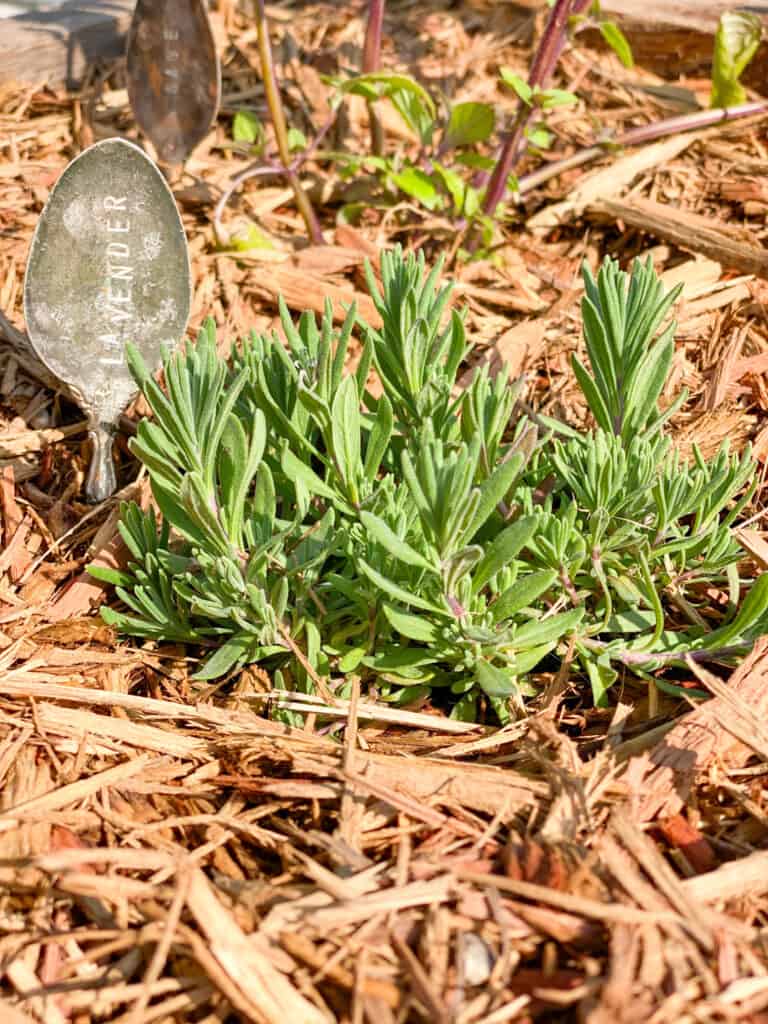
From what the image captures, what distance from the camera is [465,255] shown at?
2.22 metres

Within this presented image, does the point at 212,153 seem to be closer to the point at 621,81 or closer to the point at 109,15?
the point at 109,15

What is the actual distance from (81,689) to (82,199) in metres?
0.77

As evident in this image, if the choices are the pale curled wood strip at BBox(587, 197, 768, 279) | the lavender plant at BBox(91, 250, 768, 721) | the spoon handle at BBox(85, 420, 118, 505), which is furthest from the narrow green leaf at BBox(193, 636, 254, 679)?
the pale curled wood strip at BBox(587, 197, 768, 279)

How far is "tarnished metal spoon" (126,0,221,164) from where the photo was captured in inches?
84.3

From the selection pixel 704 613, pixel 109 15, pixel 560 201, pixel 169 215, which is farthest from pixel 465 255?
pixel 109 15

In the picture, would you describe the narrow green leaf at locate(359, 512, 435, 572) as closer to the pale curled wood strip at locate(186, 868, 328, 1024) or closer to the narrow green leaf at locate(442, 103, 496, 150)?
the pale curled wood strip at locate(186, 868, 328, 1024)

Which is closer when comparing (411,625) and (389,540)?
(389,540)

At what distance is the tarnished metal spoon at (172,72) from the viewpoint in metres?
2.14

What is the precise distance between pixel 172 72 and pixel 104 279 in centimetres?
72

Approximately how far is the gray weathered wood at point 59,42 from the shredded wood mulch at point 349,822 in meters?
0.82

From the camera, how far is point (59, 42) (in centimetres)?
260

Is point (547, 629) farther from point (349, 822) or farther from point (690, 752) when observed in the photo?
point (349, 822)

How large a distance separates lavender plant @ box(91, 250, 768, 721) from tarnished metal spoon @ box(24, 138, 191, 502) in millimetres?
307

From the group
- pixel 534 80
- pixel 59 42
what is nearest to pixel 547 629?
pixel 534 80
